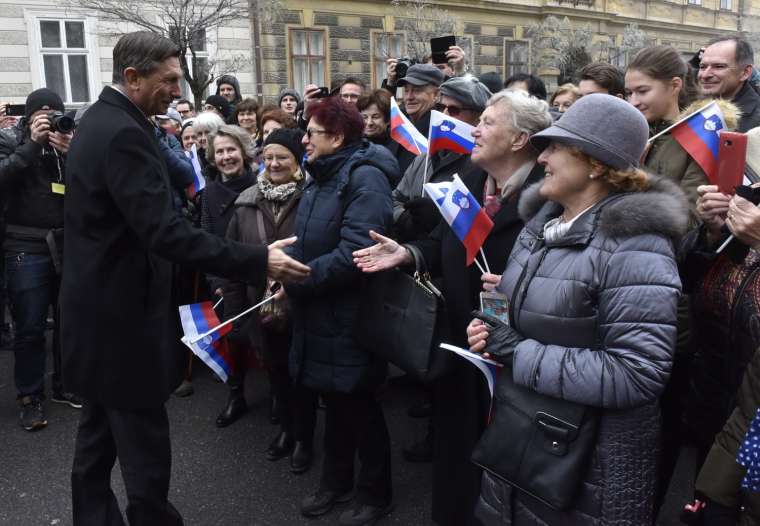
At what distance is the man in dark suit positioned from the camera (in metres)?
2.39

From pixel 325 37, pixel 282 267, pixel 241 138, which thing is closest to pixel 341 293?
pixel 282 267

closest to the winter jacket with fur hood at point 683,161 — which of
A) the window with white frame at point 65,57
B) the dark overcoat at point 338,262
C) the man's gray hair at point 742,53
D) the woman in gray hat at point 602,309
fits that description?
the woman in gray hat at point 602,309

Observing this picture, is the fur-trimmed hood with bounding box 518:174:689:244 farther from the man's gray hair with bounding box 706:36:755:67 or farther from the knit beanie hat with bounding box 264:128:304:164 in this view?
the man's gray hair with bounding box 706:36:755:67

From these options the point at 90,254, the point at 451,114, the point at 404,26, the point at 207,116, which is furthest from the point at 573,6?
the point at 90,254

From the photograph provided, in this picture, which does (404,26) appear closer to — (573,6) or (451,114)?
(573,6)

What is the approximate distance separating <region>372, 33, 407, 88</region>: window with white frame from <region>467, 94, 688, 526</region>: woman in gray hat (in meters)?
17.6

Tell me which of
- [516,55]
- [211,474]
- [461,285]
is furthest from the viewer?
[516,55]

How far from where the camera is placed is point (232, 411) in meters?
4.41

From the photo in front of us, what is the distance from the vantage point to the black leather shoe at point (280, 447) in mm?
3905

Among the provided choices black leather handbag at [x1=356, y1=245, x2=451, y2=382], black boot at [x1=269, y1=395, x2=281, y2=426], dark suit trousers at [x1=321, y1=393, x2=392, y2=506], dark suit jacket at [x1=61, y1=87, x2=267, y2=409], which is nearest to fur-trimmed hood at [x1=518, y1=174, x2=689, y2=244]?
black leather handbag at [x1=356, y1=245, x2=451, y2=382]

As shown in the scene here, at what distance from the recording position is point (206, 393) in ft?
16.0

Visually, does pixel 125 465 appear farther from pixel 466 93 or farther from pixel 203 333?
pixel 466 93

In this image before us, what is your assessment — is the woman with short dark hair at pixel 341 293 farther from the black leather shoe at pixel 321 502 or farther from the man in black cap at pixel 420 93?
the man in black cap at pixel 420 93

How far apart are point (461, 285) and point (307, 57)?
16.4m
